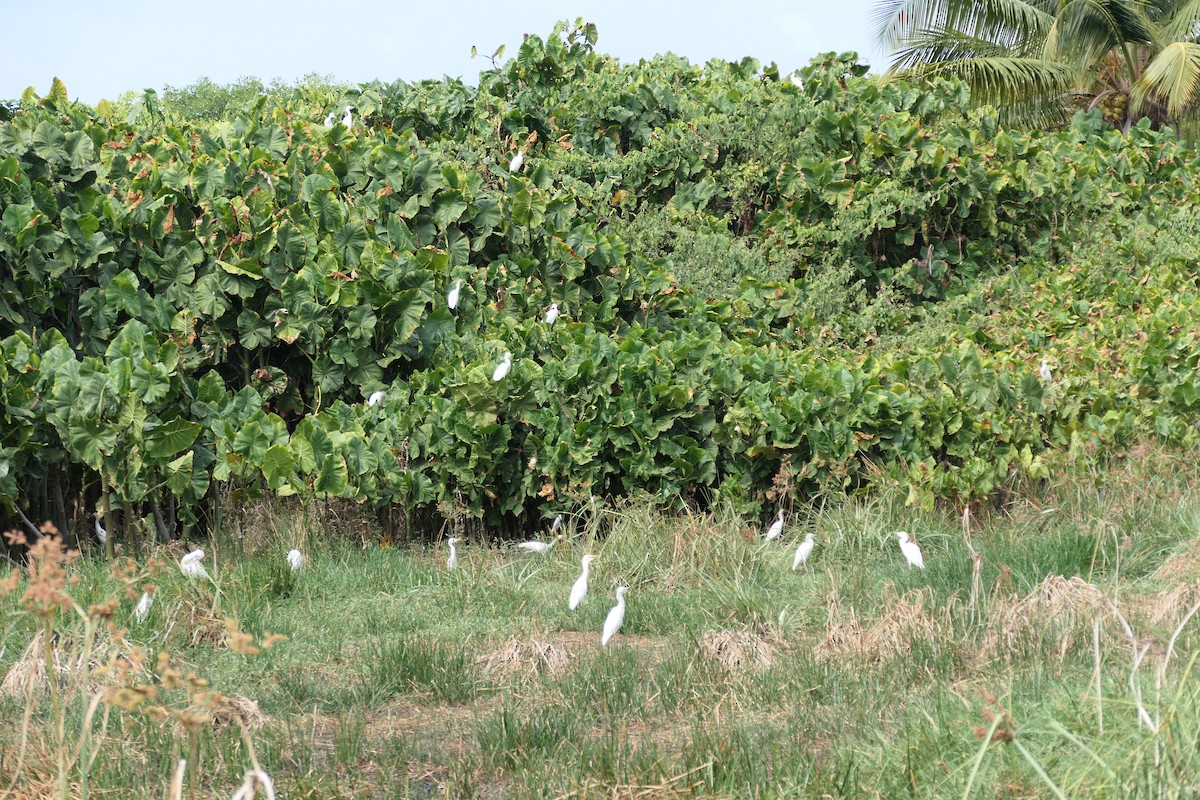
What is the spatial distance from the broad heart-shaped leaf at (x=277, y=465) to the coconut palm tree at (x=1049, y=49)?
46.8 ft

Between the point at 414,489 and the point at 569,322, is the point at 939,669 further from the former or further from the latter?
the point at 569,322

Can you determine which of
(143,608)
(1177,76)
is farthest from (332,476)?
(1177,76)

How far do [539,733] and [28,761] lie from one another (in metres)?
1.37

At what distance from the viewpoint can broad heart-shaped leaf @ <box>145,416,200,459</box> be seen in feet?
17.2

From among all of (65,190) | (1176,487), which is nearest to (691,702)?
(1176,487)

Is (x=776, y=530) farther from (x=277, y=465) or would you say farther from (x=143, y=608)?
(x=143, y=608)

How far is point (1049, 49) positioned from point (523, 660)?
16.4 metres

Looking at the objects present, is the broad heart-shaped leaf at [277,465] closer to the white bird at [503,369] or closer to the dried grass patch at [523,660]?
the white bird at [503,369]

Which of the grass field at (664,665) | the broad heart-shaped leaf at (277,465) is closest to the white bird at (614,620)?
the grass field at (664,665)

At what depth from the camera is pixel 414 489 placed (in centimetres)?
566

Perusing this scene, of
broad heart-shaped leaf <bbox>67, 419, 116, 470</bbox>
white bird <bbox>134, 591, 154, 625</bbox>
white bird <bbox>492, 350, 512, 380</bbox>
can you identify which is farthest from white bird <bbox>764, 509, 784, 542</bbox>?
broad heart-shaped leaf <bbox>67, 419, 116, 470</bbox>

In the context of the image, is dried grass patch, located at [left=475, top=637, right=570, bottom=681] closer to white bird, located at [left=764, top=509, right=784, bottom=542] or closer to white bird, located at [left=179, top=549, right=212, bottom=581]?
white bird, located at [left=179, top=549, right=212, bottom=581]

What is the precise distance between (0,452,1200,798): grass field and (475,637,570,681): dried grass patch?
1 cm

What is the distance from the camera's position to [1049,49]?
17.5 m
